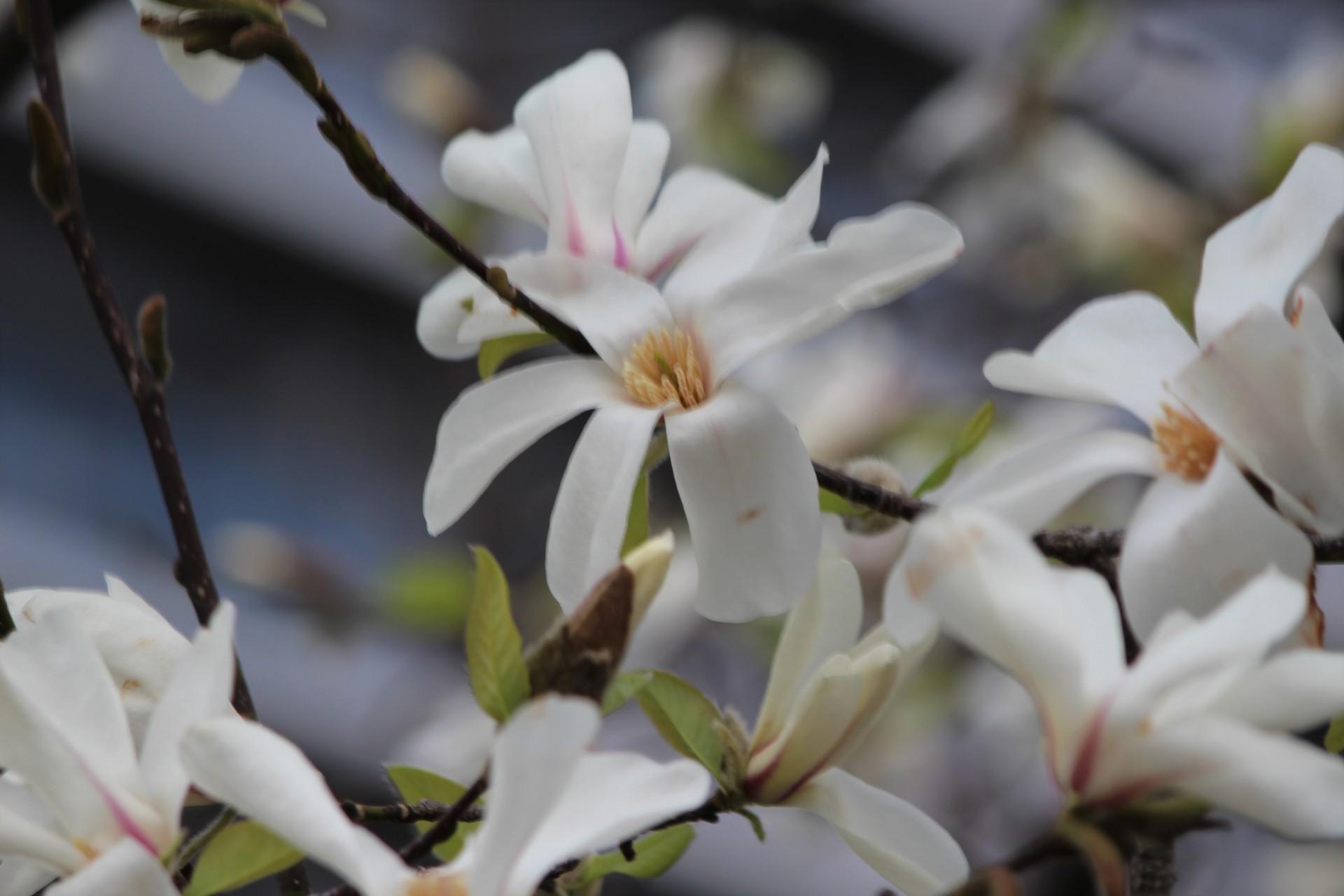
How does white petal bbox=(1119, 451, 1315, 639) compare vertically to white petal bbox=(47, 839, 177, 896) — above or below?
above

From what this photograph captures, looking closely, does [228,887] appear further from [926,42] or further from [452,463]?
[926,42]

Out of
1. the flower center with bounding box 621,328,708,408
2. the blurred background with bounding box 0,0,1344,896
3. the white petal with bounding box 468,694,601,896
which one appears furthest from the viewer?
the blurred background with bounding box 0,0,1344,896

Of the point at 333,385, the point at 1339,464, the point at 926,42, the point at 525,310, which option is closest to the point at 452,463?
the point at 525,310

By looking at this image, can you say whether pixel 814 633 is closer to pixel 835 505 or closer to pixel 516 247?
pixel 835 505

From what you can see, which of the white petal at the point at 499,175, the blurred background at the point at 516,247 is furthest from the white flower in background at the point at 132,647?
the blurred background at the point at 516,247

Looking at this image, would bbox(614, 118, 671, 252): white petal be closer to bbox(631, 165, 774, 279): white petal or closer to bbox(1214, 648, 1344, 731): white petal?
bbox(631, 165, 774, 279): white petal

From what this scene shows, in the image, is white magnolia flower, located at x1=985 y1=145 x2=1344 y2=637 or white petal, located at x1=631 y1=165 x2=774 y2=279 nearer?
white magnolia flower, located at x1=985 y1=145 x2=1344 y2=637

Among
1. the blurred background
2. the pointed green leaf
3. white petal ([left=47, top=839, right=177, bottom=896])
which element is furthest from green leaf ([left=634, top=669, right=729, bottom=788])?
the blurred background

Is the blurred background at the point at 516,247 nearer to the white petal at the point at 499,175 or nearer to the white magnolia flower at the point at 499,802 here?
the white petal at the point at 499,175
